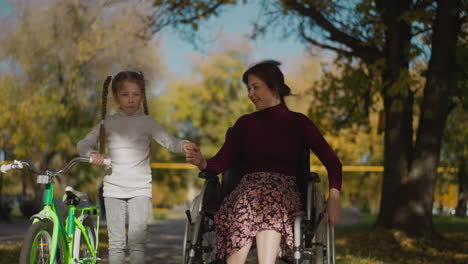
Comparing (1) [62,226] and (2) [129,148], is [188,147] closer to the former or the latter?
(2) [129,148]

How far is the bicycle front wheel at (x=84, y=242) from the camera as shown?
4.68m

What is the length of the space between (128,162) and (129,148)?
0.09m

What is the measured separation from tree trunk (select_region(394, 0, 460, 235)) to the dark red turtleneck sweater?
674 cm

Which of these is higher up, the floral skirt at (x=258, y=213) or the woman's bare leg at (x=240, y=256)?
the floral skirt at (x=258, y=213)

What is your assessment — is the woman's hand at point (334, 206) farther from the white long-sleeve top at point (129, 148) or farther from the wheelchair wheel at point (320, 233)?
the white long-sleeve top at point (129, 148)

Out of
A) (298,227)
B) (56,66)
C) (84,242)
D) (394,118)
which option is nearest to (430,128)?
(394,118)

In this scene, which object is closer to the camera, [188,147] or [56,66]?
[188,147]

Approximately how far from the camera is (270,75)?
4.12m

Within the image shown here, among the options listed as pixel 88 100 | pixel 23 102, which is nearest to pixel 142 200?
pixel 23 102

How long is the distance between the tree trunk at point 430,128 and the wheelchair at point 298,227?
6732 mm

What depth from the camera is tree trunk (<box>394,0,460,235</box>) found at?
33.9ft

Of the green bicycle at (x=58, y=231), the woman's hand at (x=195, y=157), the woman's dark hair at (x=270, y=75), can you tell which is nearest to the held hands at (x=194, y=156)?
the woman's hand at (x=195, y=157)

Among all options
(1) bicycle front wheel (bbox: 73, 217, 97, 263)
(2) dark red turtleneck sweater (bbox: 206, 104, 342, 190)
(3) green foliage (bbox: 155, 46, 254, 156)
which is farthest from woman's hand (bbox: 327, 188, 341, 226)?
(3) green foliage (bbox: 155, 46, 254, 156)

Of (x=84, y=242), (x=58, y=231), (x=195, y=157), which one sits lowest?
(x=84, y=242)
